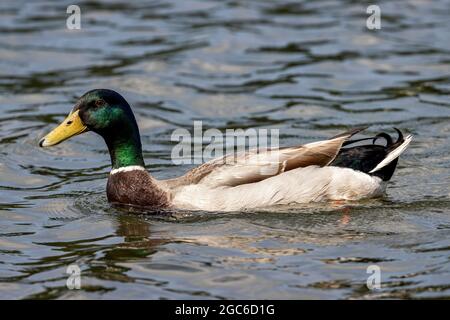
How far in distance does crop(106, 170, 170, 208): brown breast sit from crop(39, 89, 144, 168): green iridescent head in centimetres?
15

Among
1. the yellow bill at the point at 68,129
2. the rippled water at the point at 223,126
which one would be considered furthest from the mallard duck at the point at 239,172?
the rippled water at the point at 223,126

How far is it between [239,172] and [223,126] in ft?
12.5

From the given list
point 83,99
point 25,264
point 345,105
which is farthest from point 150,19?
point 25,264

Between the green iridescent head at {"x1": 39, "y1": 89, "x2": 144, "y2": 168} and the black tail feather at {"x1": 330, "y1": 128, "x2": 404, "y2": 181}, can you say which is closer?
Result: the green iridescent head at {"x1": 39, "y1": 89, "x2": 144, "y2": 168}

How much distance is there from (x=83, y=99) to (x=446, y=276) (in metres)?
3.93

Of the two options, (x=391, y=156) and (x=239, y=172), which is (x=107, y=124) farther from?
(x=391, y=156)

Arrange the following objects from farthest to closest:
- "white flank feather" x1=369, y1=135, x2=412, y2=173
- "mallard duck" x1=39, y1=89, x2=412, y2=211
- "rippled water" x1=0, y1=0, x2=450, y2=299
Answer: "white flank feather" x1=369, y1=135, x2=412, y2=173, "mallard duck" x1=39, y1=89, x2=412, y2=211, "rippled water" x1=0, y1=0, x2=450, y2=299

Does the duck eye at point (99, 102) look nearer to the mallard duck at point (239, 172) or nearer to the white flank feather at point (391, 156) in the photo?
the mallard duck at point (239, 172)

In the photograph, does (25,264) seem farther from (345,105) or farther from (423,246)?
(345,105)

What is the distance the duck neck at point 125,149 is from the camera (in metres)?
9.99

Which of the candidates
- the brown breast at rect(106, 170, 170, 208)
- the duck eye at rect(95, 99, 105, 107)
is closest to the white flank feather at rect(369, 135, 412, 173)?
the brown breast at rect(106, 170, 170, 208)

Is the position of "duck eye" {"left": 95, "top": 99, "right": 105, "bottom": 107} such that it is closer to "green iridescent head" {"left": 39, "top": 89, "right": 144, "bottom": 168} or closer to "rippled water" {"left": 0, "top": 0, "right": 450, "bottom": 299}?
"green iridescent head" {"left": 39, "top": 89, "right": 144, "bottom": 168}

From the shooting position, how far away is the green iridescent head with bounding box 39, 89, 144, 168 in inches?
384
